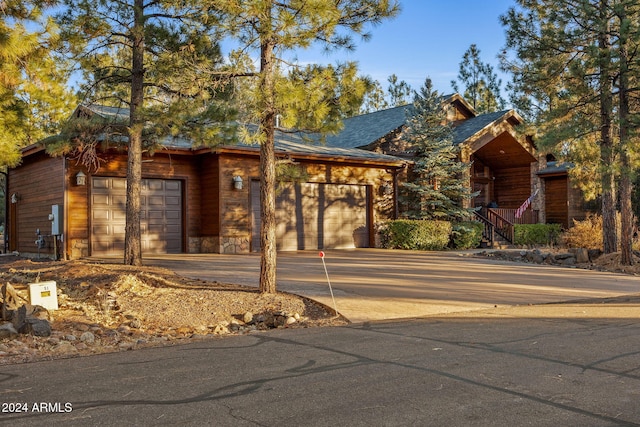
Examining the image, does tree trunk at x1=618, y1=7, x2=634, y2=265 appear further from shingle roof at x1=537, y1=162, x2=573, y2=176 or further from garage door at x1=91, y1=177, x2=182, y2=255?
garage door at x1=91, y1=177, x2=182, y2=255

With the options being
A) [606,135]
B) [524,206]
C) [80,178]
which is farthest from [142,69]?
[524,206]

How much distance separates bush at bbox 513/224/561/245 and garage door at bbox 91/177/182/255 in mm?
14188

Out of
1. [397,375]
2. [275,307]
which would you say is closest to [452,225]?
[275,307]

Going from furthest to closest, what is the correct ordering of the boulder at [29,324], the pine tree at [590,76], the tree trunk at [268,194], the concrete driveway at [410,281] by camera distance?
the pine tree at [590,76], the concrete driveway at [410,281], the tree trunk at [268,194], the boulder at [29,324]

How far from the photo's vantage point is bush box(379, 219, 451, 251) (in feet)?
72.7

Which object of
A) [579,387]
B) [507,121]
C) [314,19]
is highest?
[507,121]

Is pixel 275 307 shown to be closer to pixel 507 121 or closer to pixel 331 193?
pixel 331 193

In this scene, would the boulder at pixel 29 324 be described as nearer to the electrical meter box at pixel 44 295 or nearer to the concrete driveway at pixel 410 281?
the electrical meter box at pixel 44 295

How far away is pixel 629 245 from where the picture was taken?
1741cm

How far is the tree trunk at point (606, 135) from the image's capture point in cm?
1666

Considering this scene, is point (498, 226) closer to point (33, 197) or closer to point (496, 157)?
point (496, 157)

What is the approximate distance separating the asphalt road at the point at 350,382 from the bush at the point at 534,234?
59.9 ft

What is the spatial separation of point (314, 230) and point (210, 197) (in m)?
4.16

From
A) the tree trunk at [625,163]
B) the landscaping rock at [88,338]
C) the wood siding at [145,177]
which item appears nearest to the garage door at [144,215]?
the wood siding at [145,177]
